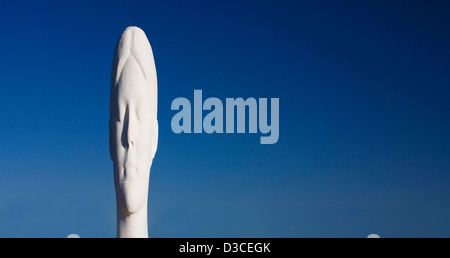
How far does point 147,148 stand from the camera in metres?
17.9

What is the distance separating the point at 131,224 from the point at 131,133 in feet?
8.02

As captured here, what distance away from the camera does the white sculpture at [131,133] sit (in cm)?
1753

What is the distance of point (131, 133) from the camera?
1755cm

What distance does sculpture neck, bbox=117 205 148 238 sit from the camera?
1767 centimetres

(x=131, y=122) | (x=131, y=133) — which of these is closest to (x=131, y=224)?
(x=131, y=133)

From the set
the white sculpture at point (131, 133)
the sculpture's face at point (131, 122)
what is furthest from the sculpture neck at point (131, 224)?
the sculpture's face at point (131, 122)

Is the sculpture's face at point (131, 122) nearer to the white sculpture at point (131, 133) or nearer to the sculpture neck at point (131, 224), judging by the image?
the white sculpture at point (131, 133)

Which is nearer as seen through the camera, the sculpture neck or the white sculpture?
the white sculpture

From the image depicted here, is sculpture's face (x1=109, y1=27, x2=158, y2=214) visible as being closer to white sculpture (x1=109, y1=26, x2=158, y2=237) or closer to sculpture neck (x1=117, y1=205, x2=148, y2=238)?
white sculpture (x1=109, y1=26, x2=158, y2=237)

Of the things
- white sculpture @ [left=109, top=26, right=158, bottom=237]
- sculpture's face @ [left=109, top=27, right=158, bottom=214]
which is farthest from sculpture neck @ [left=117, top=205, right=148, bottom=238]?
sculpture's face @ [left=109, top=27, right=158, bottom=214]

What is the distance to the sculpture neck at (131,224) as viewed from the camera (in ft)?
58.0

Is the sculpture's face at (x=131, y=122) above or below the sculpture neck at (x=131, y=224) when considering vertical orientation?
above

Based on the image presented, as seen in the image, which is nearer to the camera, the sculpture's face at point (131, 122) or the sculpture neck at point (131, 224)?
the sculpture's face at point (131, 122)
